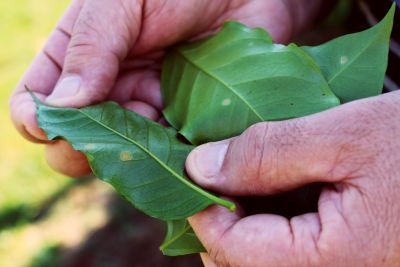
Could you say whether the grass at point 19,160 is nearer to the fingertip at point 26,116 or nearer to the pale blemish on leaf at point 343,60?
the fingertip at point 26,116

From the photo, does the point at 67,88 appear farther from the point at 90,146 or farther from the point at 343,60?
the point at 343,60

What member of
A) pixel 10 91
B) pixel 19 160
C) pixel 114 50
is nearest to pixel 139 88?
pixel 114 50

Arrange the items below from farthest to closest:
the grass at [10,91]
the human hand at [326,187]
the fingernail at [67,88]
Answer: the grass at [10,91], the fingernail at [67,88], the human hand at [326,187]

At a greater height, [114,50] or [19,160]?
[114,50]

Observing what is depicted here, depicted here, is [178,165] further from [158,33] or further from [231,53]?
[158,33]

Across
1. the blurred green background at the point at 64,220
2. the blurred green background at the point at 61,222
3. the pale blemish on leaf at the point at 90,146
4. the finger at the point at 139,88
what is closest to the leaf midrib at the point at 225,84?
the finger at the point at 139,88

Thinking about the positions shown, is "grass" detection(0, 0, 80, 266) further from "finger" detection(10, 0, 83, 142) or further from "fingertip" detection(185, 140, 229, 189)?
"fingertip" detection(185, 140, 229, 189)

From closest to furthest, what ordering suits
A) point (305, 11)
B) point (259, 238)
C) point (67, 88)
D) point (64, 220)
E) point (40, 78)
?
1. point (259, 238)
2. point (67, 88)
3. point (40, 78)
4. point (305, 11)
5. point (64, 220)
